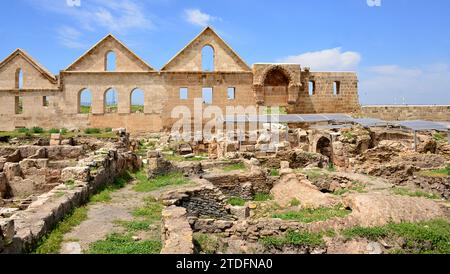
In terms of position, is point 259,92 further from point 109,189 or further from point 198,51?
point 109,189

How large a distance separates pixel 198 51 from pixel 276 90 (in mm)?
6871

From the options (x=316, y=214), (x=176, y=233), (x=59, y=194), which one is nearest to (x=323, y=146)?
(x=316, y=214)

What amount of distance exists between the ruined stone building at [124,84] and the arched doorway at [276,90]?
55cm

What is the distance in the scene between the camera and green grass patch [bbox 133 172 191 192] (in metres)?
14.5

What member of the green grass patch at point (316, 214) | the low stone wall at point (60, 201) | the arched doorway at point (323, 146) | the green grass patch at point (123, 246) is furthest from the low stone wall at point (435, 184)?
the low stone wall at point (60, 201)

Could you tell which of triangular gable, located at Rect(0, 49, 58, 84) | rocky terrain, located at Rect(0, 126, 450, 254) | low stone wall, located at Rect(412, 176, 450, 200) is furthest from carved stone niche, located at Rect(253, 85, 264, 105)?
low stone wall, located at Rect(412, 176, 450, 200)

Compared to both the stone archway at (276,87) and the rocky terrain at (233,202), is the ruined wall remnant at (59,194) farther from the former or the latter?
the stone archway at (276,87)

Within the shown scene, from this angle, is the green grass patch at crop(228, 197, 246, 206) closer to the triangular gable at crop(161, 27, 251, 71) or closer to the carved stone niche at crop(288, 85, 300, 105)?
the triangular gable at crop(161, 27, 251, 71)

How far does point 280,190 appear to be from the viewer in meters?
15.1

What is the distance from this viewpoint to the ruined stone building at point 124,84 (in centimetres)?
3316

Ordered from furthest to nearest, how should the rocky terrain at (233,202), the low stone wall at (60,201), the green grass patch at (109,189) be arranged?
the green grass patch at (109,189)
the rocky terrain at (233,202)
the low stone wall at (60,201)

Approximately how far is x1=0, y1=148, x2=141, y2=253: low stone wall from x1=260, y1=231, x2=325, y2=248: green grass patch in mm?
4311
